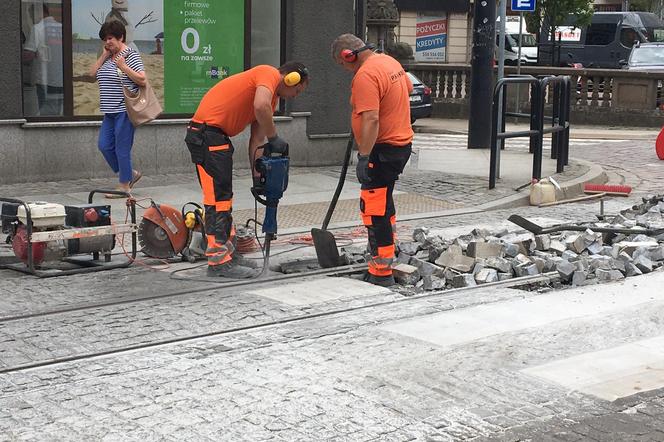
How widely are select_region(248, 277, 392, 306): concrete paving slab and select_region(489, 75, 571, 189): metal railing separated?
17.1 ft

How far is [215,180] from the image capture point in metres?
8.48

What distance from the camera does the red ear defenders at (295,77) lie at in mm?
8344

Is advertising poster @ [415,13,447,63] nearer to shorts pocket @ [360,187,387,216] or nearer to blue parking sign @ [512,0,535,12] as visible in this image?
blue parking sign @ [512,0,535,12]

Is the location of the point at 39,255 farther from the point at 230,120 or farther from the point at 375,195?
the point at 375,195

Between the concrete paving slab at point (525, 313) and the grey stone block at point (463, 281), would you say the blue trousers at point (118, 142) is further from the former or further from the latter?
the concrete paving slab at point (525, 313)

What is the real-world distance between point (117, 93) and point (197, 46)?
8.59 ft

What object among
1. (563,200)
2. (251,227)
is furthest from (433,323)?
(563,200)

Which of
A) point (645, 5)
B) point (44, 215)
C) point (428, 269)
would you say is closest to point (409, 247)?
point (428, 269)

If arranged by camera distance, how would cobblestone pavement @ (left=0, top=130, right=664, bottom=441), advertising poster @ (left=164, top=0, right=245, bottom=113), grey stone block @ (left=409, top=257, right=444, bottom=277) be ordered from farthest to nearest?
1. advertising poster @ (left=164, top=0, right=245, bottom=113)
2. grey stone block @ (left=409, top=257, right=444, bottom=277)
3. cobblestone pavement @ (left=0, top=130, right=664, bottom=441)

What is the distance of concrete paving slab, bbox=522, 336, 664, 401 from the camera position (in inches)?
235

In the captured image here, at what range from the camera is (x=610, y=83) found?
86.2 ft

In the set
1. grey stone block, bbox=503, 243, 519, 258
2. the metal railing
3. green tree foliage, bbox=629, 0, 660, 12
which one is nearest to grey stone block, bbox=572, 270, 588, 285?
grey stone block, bbox=503, 243, 519, 258

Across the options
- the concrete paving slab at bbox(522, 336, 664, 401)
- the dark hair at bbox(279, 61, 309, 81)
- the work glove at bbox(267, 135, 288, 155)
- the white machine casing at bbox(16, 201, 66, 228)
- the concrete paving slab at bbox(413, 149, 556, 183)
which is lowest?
the concrete paving slab at bbox(522, 336, 664, 401)

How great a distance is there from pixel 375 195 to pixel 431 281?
76 centimetres
